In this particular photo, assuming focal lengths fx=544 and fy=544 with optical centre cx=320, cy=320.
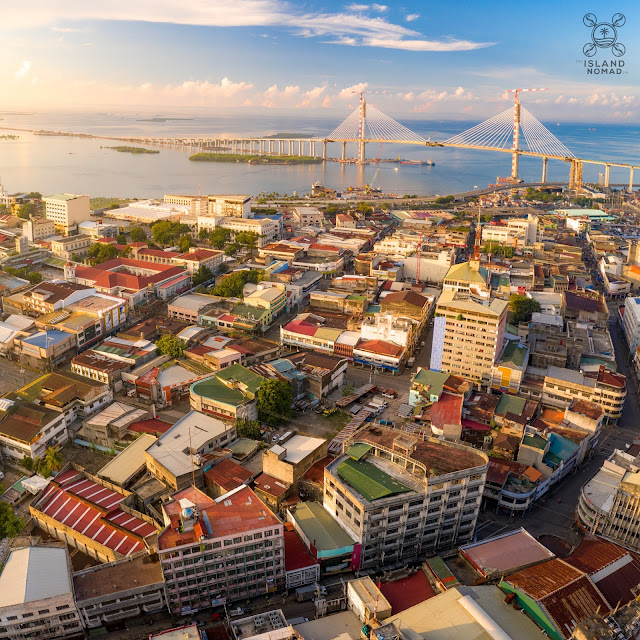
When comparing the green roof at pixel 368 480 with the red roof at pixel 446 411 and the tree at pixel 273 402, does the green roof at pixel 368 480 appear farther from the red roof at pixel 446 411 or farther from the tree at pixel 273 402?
the tree at pixel 273 402

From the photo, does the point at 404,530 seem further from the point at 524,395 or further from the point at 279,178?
the point at 279,178

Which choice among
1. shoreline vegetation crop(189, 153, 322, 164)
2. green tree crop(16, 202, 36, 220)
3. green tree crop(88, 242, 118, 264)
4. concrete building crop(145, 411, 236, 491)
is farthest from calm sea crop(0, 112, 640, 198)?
concrete building crop(145, 411, 236, 491)

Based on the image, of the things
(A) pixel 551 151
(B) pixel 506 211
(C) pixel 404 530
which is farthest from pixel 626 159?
(C) pixel 404 530

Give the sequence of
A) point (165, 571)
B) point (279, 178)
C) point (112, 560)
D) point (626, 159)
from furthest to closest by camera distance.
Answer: point (626, 159) < point (279, 178) < point (112, 560) < point (165, 571)

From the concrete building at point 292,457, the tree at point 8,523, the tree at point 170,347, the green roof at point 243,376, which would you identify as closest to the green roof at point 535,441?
the concrete building at point 292,457

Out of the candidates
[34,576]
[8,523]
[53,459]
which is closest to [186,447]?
[53,459]
